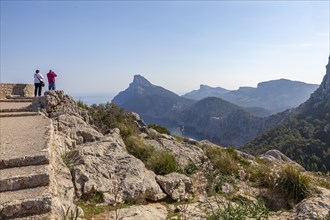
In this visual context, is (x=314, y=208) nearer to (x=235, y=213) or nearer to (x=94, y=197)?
(x=235, y=213)

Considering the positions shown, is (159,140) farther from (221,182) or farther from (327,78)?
(327,78)

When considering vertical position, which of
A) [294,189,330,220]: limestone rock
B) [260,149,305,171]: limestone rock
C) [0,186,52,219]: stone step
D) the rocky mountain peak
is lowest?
[260,149,305,171]: limestone rock

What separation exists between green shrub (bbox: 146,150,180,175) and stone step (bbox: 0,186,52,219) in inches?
160

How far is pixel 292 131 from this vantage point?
250 feet

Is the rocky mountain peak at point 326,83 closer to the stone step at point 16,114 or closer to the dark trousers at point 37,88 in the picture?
the dark trousers at point 37,88

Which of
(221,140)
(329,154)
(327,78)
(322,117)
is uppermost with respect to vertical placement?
(327,78)

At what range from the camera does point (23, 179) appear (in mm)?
4684

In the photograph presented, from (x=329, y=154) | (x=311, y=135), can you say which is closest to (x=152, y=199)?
(x=329, y=154)

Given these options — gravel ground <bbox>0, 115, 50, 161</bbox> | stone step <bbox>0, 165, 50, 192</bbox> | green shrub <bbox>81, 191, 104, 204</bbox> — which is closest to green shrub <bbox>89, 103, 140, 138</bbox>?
gravel ground <bbox>0, 115, 50, 161</bbox>

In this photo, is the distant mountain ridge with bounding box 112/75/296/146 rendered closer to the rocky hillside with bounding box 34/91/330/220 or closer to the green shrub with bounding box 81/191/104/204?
the rocky hillside with bounding box 34/91/330/220

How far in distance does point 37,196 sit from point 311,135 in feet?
260

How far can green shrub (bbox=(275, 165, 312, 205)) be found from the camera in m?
7.52

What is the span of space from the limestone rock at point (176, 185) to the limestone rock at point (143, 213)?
63 cm

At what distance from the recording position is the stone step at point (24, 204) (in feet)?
13.3
